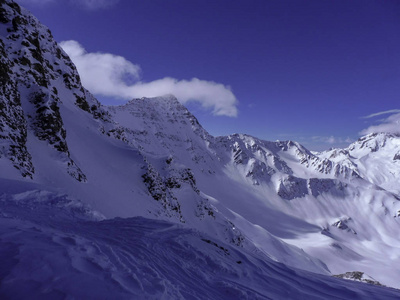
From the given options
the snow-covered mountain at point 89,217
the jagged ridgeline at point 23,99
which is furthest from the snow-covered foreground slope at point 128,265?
the jagged ridgeline at point 23,99

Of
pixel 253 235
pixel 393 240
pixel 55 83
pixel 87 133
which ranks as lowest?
pixel 253 235

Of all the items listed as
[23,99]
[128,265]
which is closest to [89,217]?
[128,265]

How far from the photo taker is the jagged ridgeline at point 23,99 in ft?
50.9

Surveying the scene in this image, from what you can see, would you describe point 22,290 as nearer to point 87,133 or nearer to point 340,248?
point 87,133

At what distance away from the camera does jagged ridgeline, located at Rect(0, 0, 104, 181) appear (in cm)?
1551

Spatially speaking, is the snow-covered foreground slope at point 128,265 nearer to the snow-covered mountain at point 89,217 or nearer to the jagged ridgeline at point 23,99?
the snow-covered mountain at point 89,217

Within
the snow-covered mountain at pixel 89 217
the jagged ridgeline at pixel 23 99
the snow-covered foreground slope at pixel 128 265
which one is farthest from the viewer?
the jagged ridgeline at pixel 23 99

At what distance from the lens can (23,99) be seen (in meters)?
21.6

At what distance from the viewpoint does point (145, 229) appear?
862cm

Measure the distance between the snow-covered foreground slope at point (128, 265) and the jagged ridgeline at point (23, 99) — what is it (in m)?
7.98

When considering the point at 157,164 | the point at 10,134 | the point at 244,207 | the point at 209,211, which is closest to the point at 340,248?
the point at 244,207

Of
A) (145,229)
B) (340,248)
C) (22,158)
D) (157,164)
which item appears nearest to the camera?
(145,229)

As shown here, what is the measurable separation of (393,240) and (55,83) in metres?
251

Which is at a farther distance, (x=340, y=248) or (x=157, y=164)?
(x=340, y=248)
